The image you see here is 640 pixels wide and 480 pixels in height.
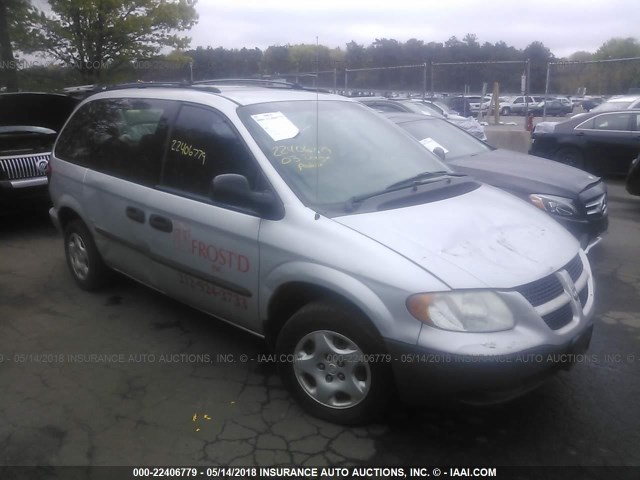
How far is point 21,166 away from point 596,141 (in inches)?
376

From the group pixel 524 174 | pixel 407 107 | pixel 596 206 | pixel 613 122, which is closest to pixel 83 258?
pixel 524 174

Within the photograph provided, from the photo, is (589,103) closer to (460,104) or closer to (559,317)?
(460,104)

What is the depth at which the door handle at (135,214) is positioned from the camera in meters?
4.09

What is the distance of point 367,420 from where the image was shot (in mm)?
3047

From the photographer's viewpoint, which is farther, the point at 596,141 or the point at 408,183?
the point at 596,141

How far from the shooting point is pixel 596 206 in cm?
564

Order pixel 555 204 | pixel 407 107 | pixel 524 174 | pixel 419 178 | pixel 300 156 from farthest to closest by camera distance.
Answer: pixel 407 107, pixel 524 174, pixel 555 204, pixel 419 178, pixel 300 156

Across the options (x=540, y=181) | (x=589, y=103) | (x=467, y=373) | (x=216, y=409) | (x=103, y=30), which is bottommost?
(x=216, y=409)

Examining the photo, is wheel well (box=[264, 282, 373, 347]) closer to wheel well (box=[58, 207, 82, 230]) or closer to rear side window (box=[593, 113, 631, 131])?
wheel well (box=[58, 207, 82, 230])

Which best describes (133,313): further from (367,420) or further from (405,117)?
(405,117)

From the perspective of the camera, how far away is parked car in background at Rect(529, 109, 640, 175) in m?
10.9

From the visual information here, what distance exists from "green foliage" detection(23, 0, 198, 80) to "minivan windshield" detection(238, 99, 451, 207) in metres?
8.14

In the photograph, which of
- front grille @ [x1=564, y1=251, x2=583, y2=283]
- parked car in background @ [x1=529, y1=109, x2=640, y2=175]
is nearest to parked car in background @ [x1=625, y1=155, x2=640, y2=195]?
parked car in background @ [x1=529, y1=109, x2=640, y2=175]

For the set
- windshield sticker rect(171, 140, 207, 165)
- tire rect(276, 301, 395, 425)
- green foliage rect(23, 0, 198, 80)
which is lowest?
tire rect(276, 301, 395, 425)
